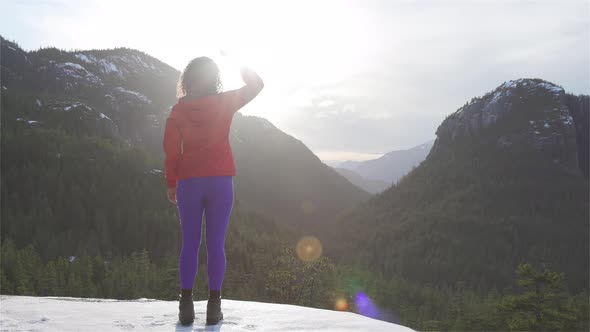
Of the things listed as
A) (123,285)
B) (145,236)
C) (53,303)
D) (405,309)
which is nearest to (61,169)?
(145,236)

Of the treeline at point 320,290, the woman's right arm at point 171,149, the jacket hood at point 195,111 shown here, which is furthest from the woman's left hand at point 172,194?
the treeline at point 320,290

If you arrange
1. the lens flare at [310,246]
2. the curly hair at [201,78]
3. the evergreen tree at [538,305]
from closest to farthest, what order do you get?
the curly hair at [201,78] < the evergreen tree at [538,305] < the lens flare at [310,246]

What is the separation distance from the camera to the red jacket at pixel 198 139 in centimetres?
499

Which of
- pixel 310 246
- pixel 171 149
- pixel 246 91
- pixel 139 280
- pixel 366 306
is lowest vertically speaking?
pixel 366 306

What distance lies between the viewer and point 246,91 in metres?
5.31

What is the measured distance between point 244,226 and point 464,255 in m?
98.9

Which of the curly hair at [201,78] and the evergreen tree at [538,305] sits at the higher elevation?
the curly hair at [201,78]

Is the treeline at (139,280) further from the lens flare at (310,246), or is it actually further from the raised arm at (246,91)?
the lens flare at (310,246)

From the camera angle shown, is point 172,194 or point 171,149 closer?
point 171,149

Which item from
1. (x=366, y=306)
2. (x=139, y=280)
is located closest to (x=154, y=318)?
(x=139, y=280)

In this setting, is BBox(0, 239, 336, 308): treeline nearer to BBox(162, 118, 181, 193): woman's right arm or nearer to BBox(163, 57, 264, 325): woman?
BBox(163, 57, 264, 325): woman

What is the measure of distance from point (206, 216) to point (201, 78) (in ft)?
5.69

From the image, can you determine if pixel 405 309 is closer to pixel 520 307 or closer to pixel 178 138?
pixel 520 307

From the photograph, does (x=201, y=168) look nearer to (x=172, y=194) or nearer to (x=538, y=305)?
(x=172, y=194)
